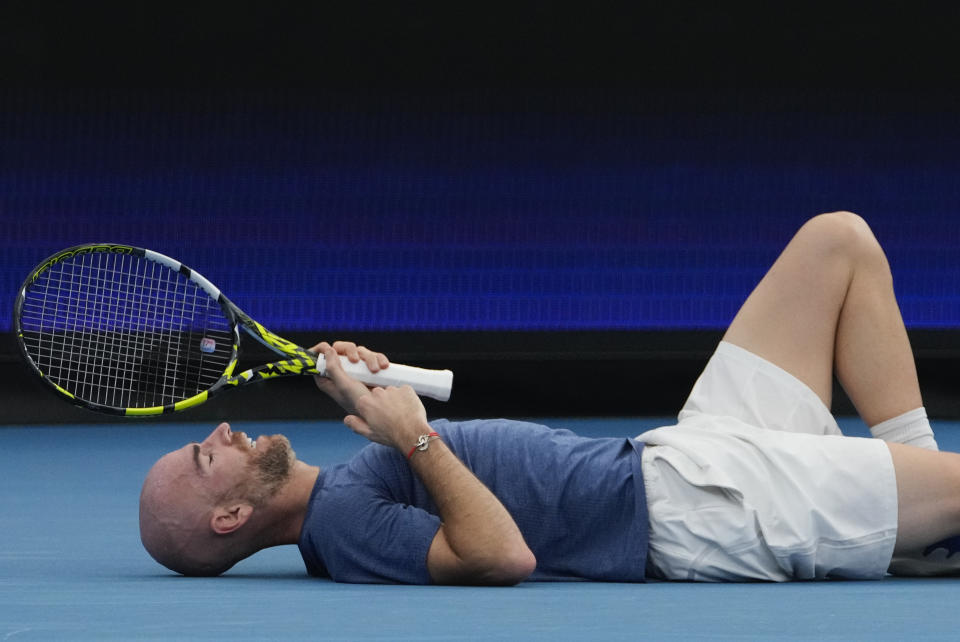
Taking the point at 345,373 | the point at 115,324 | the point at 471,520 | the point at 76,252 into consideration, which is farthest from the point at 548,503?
the point at 115,324

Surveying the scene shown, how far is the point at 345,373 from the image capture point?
2.59 meters

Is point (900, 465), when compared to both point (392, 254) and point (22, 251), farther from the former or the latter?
point (22, 251)

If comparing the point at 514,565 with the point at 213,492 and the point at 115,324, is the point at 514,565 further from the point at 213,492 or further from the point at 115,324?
the point at 115,324

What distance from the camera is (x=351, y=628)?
2.04 metres

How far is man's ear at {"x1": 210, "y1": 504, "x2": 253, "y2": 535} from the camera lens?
250cm

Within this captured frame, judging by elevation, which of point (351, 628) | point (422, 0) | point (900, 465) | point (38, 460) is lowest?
point (38, 460)

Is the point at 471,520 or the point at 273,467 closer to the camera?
the point at 471,520

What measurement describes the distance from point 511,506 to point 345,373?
38cm

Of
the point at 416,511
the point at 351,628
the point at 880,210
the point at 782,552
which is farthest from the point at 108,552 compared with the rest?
the point at 880,210

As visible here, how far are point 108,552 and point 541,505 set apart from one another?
41.9 inches

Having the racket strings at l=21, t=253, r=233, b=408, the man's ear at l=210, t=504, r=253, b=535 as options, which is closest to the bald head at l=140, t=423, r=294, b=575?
the man's ear at l=210, t=504, r=253, b=535

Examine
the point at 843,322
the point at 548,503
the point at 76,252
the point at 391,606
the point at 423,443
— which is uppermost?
the point at 76,252

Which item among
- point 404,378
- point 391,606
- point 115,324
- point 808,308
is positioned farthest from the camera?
point 115,324

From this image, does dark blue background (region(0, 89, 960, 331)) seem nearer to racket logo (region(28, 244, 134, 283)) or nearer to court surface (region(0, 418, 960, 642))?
court surface (region(0, 418, 960, 642))
